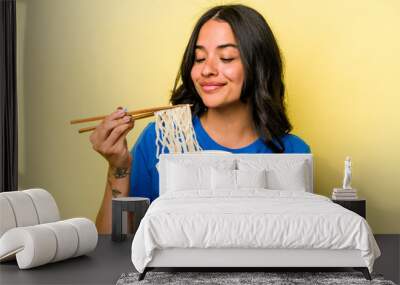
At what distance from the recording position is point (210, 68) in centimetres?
590

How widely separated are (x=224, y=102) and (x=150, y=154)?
2.49ft

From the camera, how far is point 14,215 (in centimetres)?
477

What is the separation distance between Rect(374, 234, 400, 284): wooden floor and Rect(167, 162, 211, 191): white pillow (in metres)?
1.38

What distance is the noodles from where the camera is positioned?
19.5 ft

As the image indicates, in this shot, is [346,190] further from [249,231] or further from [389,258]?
[249,231]

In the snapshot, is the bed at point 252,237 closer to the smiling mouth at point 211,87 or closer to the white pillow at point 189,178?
the white pillow at point 189,178

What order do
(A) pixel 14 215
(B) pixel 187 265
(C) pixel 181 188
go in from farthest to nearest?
(C) pixel 181 188 < (A) pixel 14 215 < (B) pixel 187 265

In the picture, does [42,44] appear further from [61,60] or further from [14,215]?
[14,215]

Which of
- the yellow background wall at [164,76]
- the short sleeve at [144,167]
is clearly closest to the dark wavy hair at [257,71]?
the yellow background wall at [164,76]

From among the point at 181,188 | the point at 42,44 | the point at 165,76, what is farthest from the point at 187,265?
the point at 42,44

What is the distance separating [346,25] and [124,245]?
2685 millimetres

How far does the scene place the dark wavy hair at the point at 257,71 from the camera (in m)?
5.87

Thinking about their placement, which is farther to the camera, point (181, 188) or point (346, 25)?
point (346, 25)

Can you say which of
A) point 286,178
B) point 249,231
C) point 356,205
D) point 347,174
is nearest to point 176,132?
point 286,178
